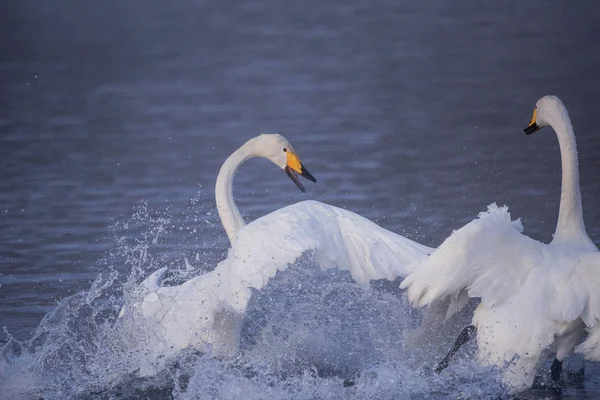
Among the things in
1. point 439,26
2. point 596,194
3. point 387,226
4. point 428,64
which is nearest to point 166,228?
point 387,226

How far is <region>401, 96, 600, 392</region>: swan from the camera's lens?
613cm

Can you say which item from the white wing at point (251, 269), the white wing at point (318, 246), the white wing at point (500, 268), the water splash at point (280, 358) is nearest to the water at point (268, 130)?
the water splash at point (280, 358)

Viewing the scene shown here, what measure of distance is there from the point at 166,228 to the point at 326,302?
304 centimetres

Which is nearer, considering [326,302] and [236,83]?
[326,302]

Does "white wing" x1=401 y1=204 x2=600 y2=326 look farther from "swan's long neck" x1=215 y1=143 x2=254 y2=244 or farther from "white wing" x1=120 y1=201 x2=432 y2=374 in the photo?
"swan's long neck" x1=215 y1=143 x2=254 y2=244

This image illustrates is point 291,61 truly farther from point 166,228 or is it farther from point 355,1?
point 166,228

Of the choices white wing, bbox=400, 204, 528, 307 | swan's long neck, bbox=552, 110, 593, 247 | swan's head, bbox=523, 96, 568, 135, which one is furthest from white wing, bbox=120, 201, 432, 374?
swan's head, bbox=523, 96, 568, 135

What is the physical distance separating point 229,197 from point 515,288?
7.16 feet

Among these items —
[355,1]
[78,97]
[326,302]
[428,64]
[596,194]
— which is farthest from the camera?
[355,1]

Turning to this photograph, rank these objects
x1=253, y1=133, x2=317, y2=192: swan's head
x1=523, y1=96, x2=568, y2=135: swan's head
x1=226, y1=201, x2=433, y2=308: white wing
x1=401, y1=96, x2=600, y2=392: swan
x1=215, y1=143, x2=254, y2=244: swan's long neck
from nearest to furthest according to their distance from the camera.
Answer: x1=226, y1=201, x2=433, y2=308: white wing, x1=401, y1=96, x2=600, y2=392: swan, x1=215, y1=143, x2=254, y2=244: swan's long neck, x1=523, y1=96, x2=568, y2=135: swan's head, x1=253, y1=133, x2=317, y2=192: swan's head

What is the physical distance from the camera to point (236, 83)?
61.9ft

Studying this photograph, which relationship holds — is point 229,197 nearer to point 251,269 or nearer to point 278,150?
point 278,150

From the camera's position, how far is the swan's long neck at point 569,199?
6.98 m

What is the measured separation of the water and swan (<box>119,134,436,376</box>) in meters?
0.19
